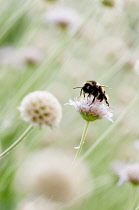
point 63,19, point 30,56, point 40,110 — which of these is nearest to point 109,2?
point 63,19

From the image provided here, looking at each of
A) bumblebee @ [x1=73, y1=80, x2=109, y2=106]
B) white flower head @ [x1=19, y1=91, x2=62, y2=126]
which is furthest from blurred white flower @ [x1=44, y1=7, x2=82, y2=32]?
white flower head @ [x1=19, y1=91, x2=62, y2=126]

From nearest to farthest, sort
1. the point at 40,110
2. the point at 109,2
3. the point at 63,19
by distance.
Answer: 1. the point at 40,110
2. the point at 109,2
3. the point at 63,19

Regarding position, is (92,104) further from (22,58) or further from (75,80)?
(75,80)

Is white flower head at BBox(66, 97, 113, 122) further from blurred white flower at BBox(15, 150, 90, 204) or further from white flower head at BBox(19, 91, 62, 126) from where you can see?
blurred white flower at BBox(15, 150, 90, 204)

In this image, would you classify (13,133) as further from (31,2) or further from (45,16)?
(45,16)

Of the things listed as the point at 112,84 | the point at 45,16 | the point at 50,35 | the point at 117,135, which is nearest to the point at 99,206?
the point at 117,135
